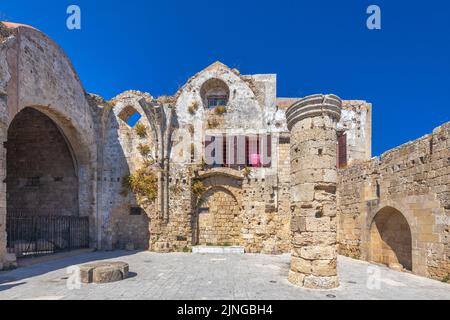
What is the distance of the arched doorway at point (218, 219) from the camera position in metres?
13.3

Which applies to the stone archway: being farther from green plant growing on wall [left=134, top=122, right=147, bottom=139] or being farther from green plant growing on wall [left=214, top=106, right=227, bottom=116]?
green plant growing on wall [left=214, top=106, right=227, bottom=116]

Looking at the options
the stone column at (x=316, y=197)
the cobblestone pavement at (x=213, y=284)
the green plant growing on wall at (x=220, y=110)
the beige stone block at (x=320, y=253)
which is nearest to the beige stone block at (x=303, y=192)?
the stone column at (x=316, y=197)

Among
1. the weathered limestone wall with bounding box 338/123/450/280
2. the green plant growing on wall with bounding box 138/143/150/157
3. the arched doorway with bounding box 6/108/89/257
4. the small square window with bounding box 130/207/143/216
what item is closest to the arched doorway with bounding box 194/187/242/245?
the small square window with bounding box 130/207/143/216

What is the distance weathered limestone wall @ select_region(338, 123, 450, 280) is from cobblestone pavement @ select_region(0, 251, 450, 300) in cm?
89

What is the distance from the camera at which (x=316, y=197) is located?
6398 mm

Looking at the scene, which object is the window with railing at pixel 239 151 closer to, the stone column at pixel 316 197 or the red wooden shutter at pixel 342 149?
the red wooden shutter at pixel 342 149

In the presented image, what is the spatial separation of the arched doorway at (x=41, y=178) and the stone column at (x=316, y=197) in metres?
10.5

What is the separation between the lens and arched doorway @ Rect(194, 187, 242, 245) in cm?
1326

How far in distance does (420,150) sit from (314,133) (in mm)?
3778

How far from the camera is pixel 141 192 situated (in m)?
13.0

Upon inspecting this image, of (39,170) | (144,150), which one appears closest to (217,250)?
(144,150)

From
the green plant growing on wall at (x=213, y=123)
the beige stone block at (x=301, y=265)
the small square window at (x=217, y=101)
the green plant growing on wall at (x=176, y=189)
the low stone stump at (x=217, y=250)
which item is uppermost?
the small square window at (x=217, y=101)

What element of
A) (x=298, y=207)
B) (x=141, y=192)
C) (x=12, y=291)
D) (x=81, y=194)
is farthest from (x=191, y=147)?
(x=12, y=291)

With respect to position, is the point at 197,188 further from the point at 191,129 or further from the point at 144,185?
the point at 191,129
